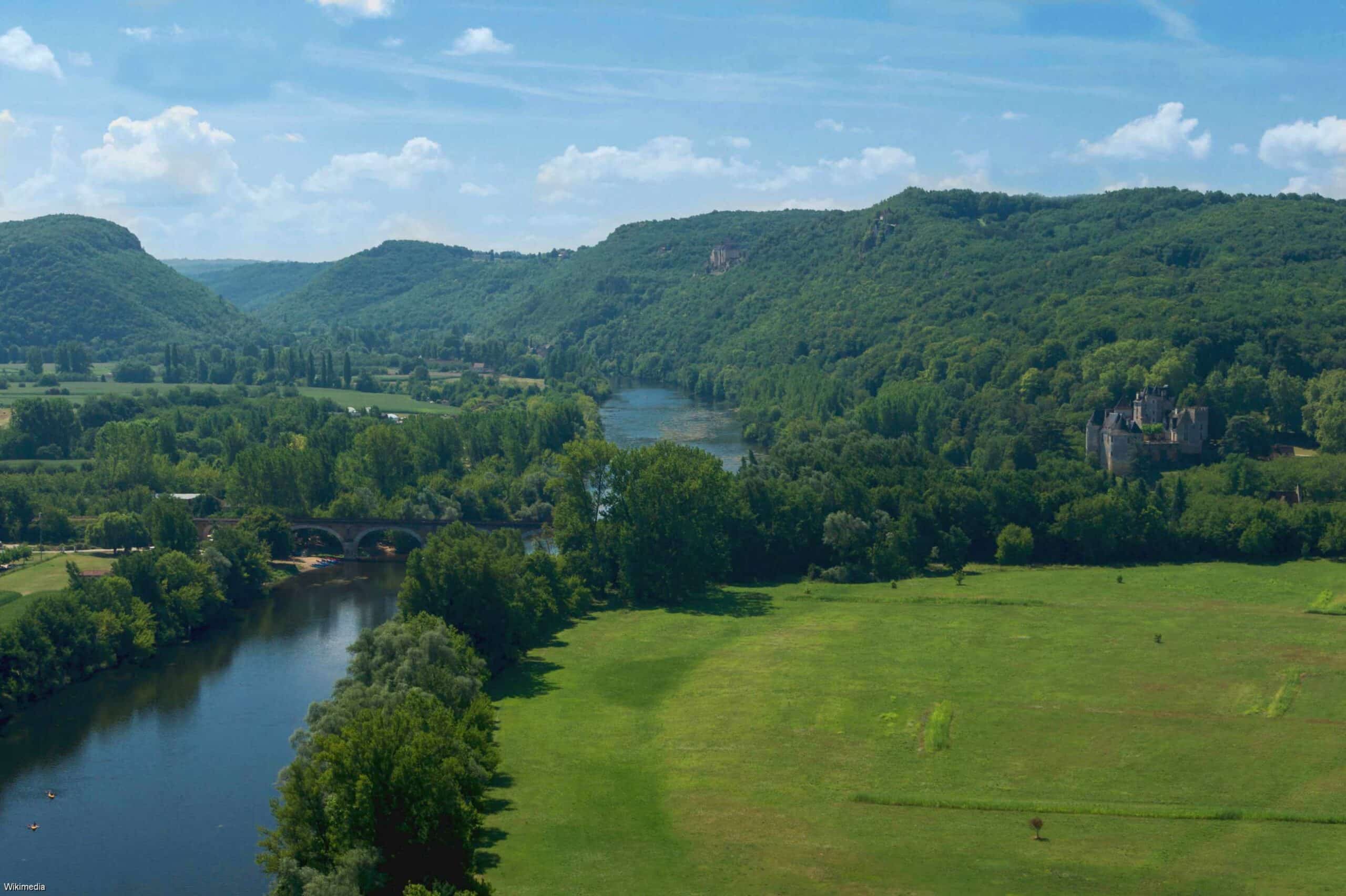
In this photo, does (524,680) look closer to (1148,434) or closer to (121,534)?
(121,534)

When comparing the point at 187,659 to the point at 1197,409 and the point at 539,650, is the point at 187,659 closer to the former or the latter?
the point at 539,650

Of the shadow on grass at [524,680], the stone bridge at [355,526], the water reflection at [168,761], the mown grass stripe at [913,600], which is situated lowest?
the water reflection at [168,761]

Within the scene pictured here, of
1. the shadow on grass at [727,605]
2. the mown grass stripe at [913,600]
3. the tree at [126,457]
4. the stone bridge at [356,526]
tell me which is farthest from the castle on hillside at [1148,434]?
the tree at [126,457]

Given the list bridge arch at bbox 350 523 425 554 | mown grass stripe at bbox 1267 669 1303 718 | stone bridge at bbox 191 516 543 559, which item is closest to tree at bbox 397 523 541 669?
stone bridge at bbox 191 516 543 559

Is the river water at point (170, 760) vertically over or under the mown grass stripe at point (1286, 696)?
under

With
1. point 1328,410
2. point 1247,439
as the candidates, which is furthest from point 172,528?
point 1328,410

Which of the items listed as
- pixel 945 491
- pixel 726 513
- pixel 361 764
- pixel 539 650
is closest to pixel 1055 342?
pixel 945 491

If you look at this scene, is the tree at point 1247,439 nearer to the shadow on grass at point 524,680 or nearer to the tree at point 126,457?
the shadow on grass at point 524,680
